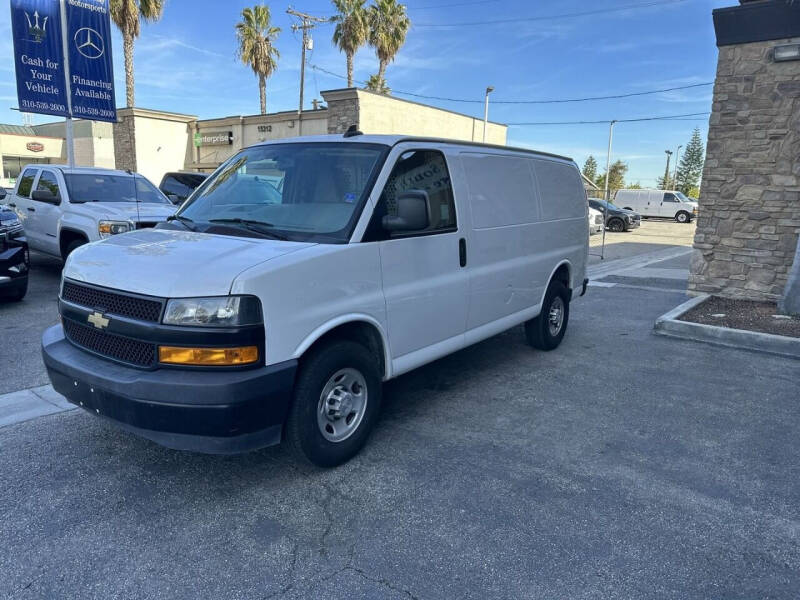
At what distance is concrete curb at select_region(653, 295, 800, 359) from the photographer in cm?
651

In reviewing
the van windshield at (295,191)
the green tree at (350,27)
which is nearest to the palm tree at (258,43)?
the green tree at (350,27)

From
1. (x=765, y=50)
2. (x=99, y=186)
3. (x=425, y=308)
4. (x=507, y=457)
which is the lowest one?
(x=507, y=457)

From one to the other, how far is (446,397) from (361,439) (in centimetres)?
136

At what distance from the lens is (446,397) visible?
16.3 ft

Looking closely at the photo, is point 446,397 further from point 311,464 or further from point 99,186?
point 99,186

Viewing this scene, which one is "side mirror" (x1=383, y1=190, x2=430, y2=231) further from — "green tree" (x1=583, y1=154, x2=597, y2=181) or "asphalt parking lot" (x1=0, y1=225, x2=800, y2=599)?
"green tree" (x1=583, y1=154, x2=597, y2=181)

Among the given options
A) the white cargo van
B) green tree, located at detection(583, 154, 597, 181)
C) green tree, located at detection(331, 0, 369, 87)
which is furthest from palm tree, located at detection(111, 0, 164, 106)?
green tree, located at detection(583, 154, 597, 181)

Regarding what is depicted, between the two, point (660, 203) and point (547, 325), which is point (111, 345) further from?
point (660, 203)

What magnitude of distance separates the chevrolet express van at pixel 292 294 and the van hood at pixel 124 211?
457 cm

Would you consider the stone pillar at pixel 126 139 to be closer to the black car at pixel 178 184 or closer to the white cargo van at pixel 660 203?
the black car at pixel 178 184

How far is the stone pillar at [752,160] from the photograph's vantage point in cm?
839

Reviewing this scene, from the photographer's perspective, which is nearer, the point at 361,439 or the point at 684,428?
the point at 361,439

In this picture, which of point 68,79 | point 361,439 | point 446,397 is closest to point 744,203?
point 446,397

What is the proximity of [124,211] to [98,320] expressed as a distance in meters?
6.06
